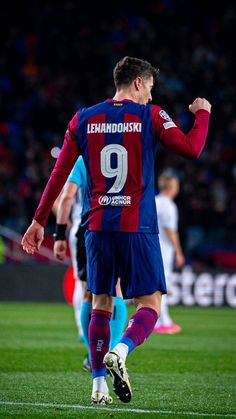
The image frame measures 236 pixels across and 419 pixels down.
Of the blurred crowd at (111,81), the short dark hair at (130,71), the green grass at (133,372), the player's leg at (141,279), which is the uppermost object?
the blurred crowd at (111,81)

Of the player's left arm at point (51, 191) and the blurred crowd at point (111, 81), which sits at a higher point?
the blurred crowd at point (111, 81)

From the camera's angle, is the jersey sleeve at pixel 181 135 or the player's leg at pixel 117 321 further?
the player's leg at pixel 117 321

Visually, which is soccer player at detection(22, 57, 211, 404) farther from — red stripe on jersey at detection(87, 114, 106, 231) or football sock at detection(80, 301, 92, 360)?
football sock at detection(80, 301, 92, 360)

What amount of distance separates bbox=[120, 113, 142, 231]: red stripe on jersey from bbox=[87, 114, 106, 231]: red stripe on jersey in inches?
6.2

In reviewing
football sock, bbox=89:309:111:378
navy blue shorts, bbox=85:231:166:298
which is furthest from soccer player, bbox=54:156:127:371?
navy blue shorts, bbox=85:231:166:298

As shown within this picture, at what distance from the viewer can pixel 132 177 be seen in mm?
6074

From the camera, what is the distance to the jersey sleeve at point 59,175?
20.4 feet

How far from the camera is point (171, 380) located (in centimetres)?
781

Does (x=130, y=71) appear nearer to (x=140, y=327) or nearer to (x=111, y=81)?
(x=140, y=327)

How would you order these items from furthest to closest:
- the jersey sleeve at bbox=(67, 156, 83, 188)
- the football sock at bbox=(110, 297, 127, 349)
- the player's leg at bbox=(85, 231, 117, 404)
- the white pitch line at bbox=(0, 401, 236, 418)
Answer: the jersey sleeve at bbox=(67, 156, 83, 188), the football sock at bbox=(110, 297, 127, 349), the player's leg at bbox=(85, 231, 117, 404), the white pitch line at bbox=(0, 401, 236, 418)

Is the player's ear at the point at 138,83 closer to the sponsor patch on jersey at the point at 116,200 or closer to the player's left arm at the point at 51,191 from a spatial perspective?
the player's left arm at the point at 51,191

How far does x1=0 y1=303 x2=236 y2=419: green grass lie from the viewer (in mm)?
5965

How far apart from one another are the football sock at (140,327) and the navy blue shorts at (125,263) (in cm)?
12

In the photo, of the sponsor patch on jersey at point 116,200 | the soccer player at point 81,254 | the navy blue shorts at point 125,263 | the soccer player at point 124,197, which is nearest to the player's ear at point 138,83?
the soccer player at point 124,197
